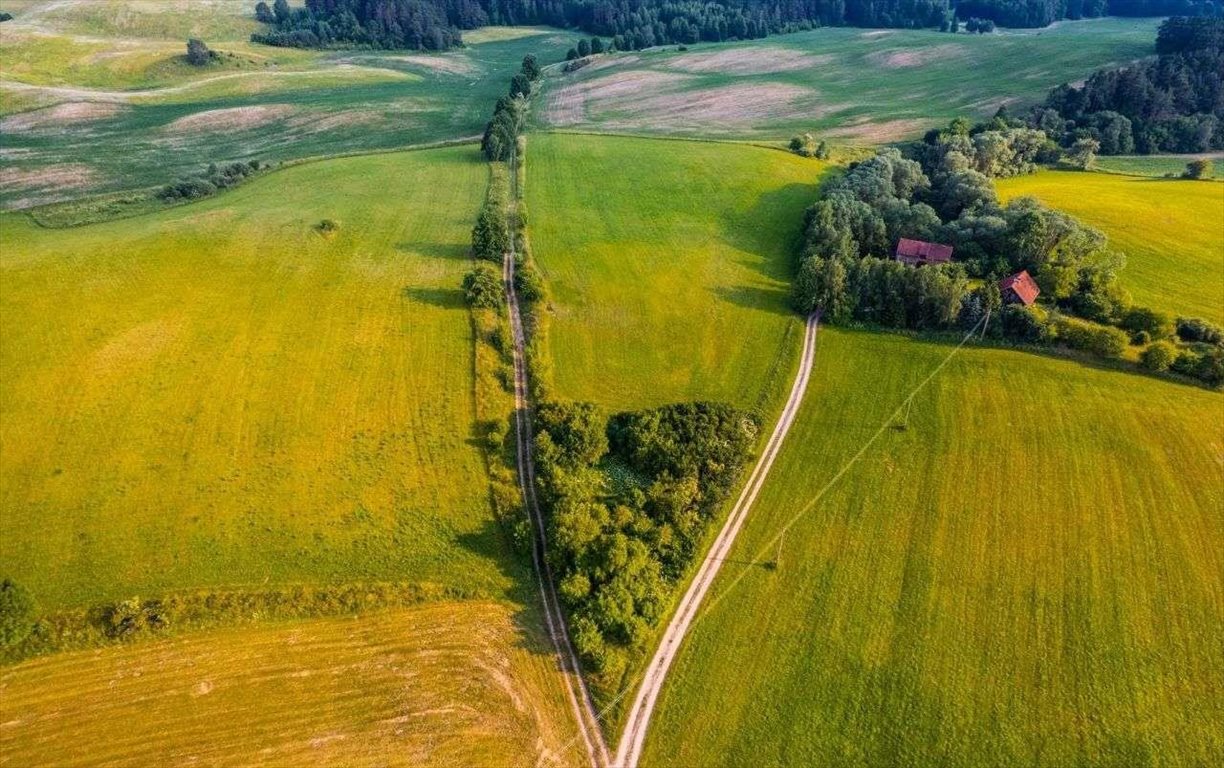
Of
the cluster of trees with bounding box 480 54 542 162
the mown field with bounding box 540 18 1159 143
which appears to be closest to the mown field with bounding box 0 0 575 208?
the cluster of trees with bounding box 480 54 542 162

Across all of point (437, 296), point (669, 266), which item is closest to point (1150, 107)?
point (669, 266)

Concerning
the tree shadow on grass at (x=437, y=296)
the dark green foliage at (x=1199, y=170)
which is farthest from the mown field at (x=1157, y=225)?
the tree shadow on grass at (x=437, y=296)

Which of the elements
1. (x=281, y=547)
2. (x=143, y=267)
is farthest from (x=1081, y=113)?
(x=143, y=267)

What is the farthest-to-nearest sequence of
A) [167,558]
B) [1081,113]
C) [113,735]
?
1. [1081,113]
2. [167,558]
3. [113,735]

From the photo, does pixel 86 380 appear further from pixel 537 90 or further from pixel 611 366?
pixel 537 90

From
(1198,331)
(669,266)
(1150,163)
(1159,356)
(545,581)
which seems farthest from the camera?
(1150,163)

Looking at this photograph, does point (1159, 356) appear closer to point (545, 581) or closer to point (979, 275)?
point (979, 275)
